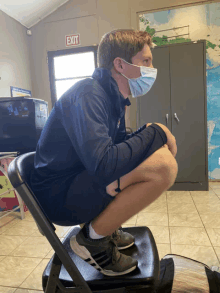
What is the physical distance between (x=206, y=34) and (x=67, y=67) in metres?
2.22

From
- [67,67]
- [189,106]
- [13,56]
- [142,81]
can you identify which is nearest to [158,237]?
[142,81]

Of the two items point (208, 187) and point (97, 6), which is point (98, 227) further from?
point (97, 6)

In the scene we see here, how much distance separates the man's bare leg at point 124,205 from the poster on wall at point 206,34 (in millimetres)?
2898

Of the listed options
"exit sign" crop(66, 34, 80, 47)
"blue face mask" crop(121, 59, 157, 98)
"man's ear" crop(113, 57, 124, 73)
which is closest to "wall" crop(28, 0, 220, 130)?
"exit sign" crop(66, 34, 80, 47)

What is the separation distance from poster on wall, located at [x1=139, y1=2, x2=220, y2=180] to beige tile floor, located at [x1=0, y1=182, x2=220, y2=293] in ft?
3.36

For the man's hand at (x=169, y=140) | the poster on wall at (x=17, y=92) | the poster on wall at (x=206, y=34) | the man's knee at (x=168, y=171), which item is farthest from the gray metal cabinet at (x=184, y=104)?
the man's knee at (x=168, y=171)

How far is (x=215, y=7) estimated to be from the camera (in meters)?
3.03

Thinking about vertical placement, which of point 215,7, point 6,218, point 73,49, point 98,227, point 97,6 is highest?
point 97,6

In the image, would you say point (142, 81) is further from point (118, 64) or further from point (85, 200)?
point (85, 200)

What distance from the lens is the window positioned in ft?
11.8

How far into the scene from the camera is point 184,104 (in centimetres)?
289

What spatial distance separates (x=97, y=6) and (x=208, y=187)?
3.21 metres

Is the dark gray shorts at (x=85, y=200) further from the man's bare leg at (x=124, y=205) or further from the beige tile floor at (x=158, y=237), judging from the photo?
the beige tile floor at (x=158, y=237)

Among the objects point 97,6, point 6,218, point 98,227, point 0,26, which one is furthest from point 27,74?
point 98,227
